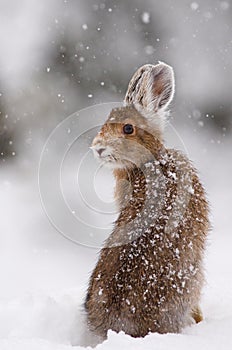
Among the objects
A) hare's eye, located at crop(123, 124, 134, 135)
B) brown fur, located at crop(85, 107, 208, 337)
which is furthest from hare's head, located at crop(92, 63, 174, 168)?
brown fur, located at crop(85, 107, 208, 337)

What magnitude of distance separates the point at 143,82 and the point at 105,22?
702 centimetres

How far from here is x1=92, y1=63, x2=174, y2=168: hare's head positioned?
3541 millimetres

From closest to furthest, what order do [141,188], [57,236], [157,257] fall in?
[157,257]
[141,188]
[57,236]

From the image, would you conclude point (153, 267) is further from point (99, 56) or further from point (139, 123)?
point (99, 56)

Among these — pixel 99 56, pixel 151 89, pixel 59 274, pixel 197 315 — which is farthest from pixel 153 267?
pixel 99 56

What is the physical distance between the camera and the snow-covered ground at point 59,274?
2.90m

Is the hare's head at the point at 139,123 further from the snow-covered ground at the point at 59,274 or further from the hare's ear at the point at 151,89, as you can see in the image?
the snow-covered ground at the point at 59,274

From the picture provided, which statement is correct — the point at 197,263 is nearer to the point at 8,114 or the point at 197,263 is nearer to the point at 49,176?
the point at 49,176

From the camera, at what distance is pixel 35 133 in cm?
1123

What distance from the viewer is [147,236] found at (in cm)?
321

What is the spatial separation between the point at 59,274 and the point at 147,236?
4.04m

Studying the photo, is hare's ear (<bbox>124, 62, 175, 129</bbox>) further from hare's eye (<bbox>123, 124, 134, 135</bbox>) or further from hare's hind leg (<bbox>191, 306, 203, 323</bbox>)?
hare's hind leg (<bbox>191, 306, 203, 323</bbox>)

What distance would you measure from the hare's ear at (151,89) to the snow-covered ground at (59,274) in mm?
1003

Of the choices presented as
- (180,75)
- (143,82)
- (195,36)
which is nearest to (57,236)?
(180,75)
